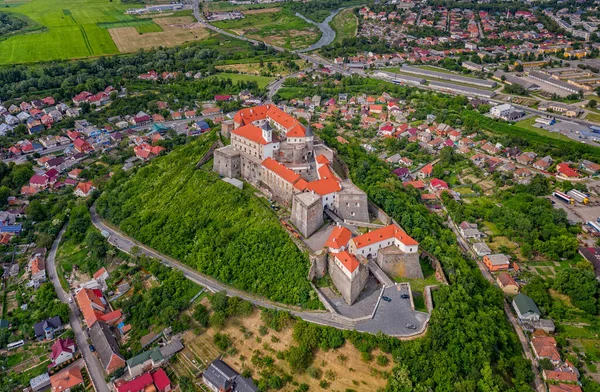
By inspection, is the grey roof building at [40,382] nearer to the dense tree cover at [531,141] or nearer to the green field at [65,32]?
the dense tree cover at [531,141]

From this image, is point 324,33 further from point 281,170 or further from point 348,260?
point 348,260

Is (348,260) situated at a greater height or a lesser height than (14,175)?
greater

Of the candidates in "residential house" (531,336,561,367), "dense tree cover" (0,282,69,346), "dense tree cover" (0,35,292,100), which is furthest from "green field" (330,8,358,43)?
"residential house" (531,336,561,367)

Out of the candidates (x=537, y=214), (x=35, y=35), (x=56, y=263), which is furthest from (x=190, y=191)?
(x=35, y=35)

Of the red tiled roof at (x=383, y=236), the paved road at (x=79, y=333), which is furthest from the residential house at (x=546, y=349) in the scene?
the paved road at (x=79, y=333)

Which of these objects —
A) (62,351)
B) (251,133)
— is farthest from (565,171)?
(62,351)

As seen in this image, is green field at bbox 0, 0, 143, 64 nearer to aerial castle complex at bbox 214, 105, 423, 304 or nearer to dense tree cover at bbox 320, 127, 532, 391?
aerial castle complex at bbox 214, 105, 423, 304

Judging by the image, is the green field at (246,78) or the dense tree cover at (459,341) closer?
the dense tree cover at (459,341)
